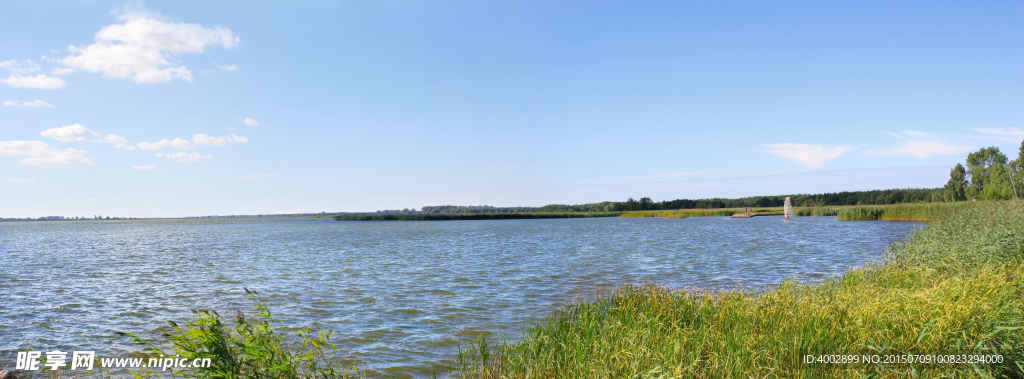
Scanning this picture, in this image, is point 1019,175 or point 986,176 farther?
point 986,176

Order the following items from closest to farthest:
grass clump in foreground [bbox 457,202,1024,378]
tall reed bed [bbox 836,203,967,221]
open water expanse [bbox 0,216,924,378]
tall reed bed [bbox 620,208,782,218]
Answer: grass clump in foreground [bbox 457,202,1024,378] → open water expanse [bbox 0,216,924,378] → tall reed bed [bbox 836,203,967,221] → tall reed bed [bbox 620,208,782,218]

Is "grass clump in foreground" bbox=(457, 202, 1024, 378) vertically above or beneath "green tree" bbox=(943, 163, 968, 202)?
beneath

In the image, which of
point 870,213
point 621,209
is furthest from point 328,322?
point 621,209

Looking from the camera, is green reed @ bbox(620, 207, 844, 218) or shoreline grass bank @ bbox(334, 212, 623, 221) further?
shoreline grass bank @ bbox(334, 212, 623, 221)

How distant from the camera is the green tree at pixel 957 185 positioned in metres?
89.9

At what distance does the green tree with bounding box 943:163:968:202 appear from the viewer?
89.9 metres

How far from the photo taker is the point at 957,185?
297ft

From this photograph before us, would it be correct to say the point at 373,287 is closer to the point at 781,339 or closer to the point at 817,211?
the point at 781,339

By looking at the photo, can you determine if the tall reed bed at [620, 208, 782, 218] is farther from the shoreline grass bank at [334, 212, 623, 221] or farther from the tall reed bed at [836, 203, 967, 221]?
the tall reed bed at [836, 203, 967, 221]

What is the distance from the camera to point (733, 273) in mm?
19281

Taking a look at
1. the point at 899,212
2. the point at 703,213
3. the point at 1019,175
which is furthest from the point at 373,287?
the point at 703,213

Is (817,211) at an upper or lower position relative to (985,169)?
lower

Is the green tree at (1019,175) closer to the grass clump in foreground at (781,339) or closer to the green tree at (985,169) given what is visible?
the green tree at (985,169)

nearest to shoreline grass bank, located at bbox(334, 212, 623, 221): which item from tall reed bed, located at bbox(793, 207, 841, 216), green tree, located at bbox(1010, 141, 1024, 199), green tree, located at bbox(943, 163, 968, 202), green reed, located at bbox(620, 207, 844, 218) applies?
green reed, located at bbox(620, 207, 844, 218)
